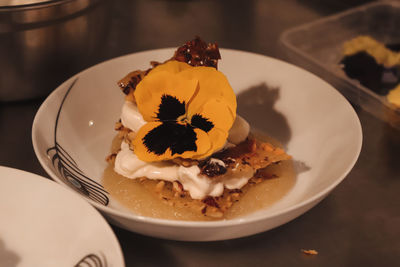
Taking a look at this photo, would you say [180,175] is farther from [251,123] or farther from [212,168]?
[251,123]

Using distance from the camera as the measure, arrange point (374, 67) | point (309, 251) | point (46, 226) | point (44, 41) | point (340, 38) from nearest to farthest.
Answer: point (46, 226) < point (309, 251) < point (44, 41) < point (374, 67) < point (340, 38)

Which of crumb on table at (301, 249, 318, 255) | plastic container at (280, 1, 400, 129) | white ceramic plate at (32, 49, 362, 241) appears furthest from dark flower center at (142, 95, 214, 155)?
plastic container at (280, 1, 400, 129)

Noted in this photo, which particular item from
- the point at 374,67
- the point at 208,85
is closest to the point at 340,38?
the point at 374,67

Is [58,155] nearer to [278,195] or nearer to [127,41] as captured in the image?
[278,195]

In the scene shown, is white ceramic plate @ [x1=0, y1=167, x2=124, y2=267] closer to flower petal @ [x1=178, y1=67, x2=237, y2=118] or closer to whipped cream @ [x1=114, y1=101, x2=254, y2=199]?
whipped cream @ [x1=114, y1=101, x2=254, y2=199]

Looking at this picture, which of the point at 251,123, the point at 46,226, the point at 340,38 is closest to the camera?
the point at 46,226

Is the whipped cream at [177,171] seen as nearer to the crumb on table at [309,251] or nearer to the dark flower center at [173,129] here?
the dark flower center at [173,129]

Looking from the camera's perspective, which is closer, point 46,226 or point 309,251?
point 46,226
